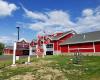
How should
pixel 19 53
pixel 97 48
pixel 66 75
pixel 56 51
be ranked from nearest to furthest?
pixel 66 75 < pixel 19 53 < pixel 97 48 < pixel 56 51

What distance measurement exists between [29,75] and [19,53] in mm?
10753

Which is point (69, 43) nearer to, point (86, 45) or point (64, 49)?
point (64, 49)

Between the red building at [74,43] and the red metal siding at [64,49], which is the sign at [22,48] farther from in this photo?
the red metal siding at [64,49]

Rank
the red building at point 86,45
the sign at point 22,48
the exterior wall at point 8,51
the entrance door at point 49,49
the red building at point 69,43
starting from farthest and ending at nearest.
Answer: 1. the exterior wall at point 8,51
2. the entrance door at point 49,49
3. the red building at point 86,45
4. the red building at point 69,43
5. the sign at point 22,48

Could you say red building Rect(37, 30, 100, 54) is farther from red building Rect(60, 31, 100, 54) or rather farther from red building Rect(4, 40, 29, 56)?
red building Rect(4, 40, 29, 56)

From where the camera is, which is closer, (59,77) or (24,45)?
(59,77)

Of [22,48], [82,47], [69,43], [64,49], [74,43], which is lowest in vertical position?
[22,48]

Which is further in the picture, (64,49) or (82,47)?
(64,49)

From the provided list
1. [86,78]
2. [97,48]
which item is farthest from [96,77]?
[97,48]

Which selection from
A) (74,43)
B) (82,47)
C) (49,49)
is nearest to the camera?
(82,47)

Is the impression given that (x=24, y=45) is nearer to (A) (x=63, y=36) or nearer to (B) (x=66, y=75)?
(B) (x=66, y=75)

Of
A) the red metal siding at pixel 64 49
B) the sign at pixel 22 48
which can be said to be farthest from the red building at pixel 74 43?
the sign at pixel 22 48

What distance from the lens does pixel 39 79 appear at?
1605 centimetres

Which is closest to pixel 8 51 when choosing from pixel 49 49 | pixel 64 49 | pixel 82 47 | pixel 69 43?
pixel 49 49
